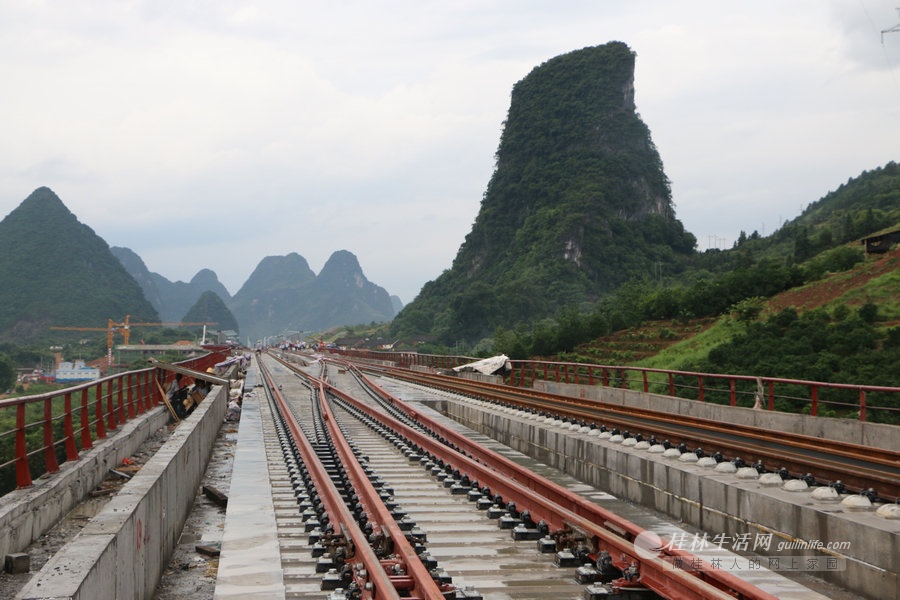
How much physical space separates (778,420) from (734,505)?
7.42 meters

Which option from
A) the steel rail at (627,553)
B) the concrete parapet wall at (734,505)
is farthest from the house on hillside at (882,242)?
the steel rail at (627,553)

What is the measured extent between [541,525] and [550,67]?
190114mm

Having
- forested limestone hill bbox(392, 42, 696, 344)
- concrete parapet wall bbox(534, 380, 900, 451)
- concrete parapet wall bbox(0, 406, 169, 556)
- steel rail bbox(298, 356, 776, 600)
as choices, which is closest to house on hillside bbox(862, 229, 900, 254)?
concrete parapet wall bbox(534, 380, 900, 451)

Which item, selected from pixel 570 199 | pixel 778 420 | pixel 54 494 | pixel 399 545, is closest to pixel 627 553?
pixel 399 545

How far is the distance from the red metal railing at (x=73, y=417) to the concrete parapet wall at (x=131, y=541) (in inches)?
48.4

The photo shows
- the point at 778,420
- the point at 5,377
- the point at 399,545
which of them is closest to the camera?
the point at 399,545

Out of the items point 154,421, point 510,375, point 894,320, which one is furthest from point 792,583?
point 894,320

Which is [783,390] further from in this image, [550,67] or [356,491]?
[550,67]

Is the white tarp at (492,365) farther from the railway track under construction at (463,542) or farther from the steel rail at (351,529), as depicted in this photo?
the railway track under construction at (463,542)

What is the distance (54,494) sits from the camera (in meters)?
8.90

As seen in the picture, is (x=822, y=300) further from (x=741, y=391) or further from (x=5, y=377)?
(x=5, y=377)

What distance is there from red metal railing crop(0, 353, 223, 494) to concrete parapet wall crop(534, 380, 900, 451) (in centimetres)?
1050

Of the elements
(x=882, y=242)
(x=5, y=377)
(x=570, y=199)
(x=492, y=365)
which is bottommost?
(x=5, y=377)

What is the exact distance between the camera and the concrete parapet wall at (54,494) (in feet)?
24.9
